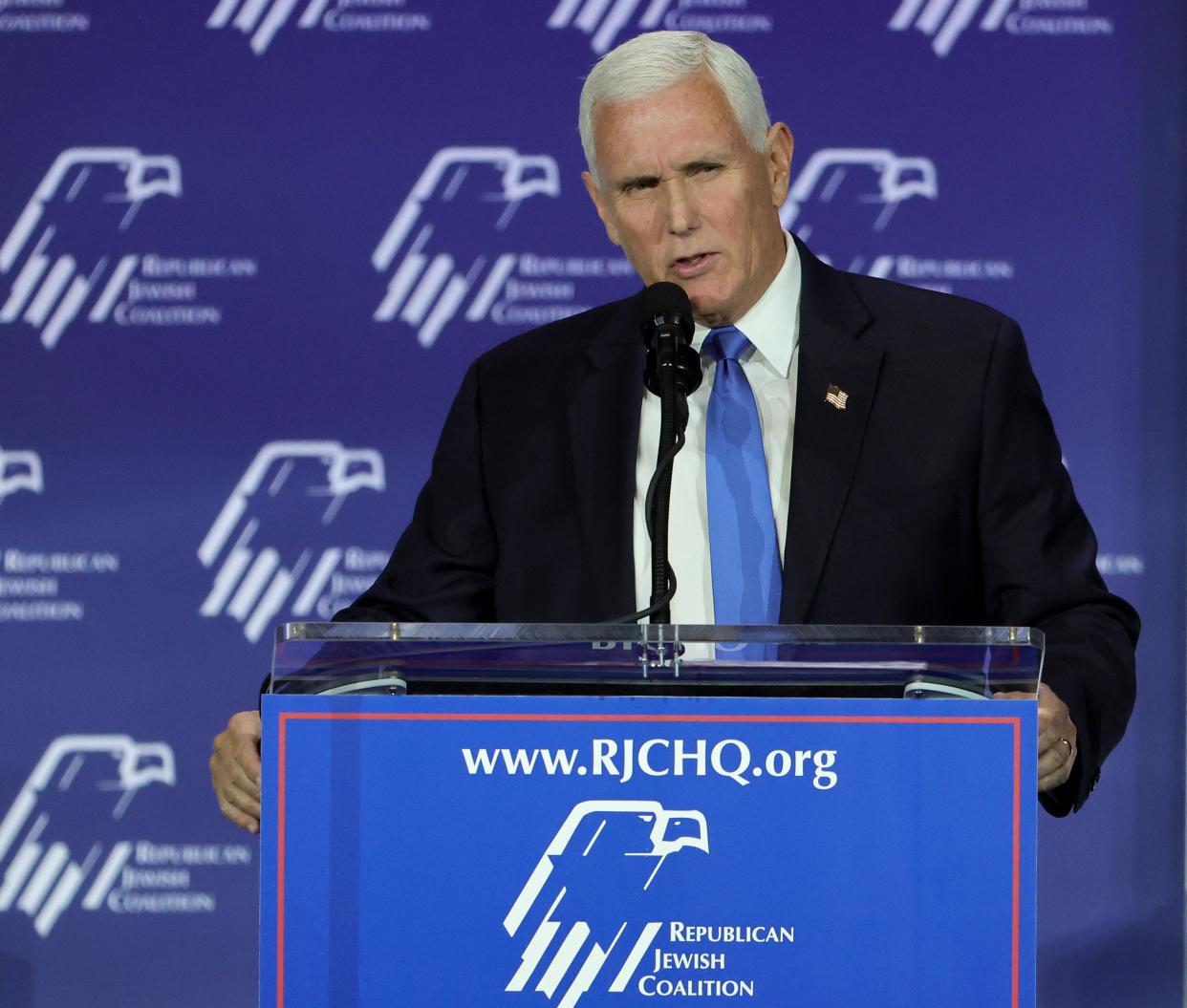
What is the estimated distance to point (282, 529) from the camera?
126 inches

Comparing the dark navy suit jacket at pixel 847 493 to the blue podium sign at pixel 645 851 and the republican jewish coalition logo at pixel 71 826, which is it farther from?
the republican jewish coalition logo at pixel 71 826

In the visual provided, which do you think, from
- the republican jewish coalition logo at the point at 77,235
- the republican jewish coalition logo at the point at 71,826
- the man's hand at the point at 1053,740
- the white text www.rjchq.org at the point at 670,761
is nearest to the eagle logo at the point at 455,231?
the republican jewish coalition logo at the point at 77,235

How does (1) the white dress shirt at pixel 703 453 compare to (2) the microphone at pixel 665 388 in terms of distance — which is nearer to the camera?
(2) the microphone at pixel 665 388

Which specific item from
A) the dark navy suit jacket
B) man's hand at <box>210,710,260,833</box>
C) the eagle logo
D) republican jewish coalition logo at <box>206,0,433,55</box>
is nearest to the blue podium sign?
man's hand at <box>210,710,260,833</box>

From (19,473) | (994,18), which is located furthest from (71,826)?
(994,18)

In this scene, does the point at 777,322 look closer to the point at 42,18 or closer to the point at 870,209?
the point at 870,209

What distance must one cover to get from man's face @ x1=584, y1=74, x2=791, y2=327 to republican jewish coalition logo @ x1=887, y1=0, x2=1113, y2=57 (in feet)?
4.98

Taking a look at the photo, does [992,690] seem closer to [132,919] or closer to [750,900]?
[750,900]

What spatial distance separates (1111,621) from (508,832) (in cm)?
85

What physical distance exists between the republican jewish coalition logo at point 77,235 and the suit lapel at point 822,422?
6.09 ft

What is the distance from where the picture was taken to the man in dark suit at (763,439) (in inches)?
65.8

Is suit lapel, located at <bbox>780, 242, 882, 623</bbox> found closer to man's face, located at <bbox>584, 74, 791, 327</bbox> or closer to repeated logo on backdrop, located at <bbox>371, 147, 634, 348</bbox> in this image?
man's face, located at <bbox>584, 74, 791, 327</bbox>

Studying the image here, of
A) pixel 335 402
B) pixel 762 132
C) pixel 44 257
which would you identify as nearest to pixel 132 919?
pixel 335 402

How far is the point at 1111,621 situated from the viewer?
1.56m
